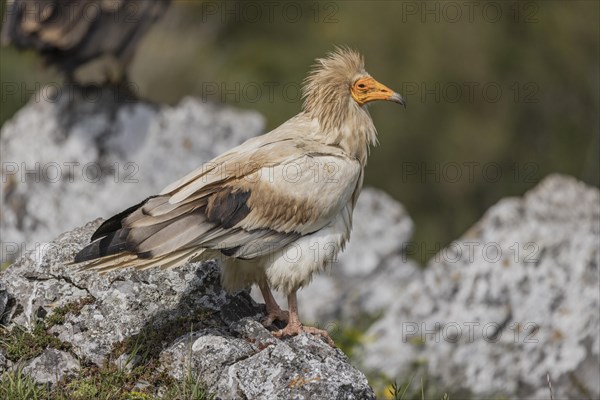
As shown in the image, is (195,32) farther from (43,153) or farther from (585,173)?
(585,173)

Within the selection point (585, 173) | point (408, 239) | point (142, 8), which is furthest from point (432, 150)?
point (142, 8)

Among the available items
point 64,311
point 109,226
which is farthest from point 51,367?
point 109,226

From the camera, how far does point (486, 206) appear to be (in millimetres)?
17406

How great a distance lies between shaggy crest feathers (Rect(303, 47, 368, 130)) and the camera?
675 cm

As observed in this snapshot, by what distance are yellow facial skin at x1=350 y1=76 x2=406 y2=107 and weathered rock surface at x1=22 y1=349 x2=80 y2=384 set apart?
2.63 m

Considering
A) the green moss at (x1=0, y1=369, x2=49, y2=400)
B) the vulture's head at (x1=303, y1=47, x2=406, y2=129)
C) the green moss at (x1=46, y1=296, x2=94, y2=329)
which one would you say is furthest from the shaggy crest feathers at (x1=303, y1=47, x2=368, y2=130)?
the green moss at (x1=0, y1=369, x2=49, y2=400)

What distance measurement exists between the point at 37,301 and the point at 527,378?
13.7 feet

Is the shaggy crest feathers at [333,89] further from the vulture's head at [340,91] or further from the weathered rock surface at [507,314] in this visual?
the weathered rock surface at [507,314]

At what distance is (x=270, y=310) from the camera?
645 cm

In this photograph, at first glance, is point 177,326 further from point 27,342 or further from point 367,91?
point 367,91

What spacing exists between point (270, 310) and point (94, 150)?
470 centimetres

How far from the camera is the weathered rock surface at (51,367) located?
5.64m

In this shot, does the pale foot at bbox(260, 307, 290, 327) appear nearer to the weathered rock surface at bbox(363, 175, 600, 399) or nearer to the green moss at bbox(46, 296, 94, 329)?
the green moss at bbox(46, 296, 94, 329)

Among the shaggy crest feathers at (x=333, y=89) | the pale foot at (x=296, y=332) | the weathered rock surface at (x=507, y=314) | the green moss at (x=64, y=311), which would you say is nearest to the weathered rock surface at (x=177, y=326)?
the green moss at (x=64, y=311)
